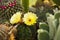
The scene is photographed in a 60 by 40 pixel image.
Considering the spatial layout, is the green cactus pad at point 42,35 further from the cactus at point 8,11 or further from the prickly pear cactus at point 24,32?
the cactus at point 8,11

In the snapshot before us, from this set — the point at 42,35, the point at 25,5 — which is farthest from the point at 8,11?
the point at 42,35

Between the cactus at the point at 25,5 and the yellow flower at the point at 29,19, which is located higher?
the cactus at the point at 25,5

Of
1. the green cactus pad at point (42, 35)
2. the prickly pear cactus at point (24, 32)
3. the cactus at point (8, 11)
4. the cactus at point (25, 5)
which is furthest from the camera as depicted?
the cactus at point (8, 11)

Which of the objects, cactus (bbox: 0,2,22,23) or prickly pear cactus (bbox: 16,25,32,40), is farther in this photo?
cactus (bbox: 0,2,22,23)

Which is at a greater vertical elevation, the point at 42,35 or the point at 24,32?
the point at 42,35

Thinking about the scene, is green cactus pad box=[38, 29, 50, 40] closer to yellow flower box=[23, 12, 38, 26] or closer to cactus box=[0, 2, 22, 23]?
yellow flower box=[23, 12, 38, 26]

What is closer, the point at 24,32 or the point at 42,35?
the point at 42,35

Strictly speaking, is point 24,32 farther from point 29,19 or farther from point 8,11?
point 8,11

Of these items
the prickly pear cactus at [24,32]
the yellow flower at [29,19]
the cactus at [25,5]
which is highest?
the cactus at [25,5]

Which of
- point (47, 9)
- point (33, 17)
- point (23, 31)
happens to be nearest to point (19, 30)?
point (23, 31)

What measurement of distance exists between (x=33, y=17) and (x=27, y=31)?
0.42 ft

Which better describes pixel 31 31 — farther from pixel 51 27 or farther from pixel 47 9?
pixel 51 27

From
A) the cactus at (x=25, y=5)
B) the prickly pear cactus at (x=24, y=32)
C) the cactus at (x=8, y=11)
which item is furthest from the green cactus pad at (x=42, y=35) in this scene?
the cactus at (x=8, y=11)

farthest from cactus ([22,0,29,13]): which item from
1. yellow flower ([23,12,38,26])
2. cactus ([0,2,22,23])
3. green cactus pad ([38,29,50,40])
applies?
green cactus pad ([38,29,50,40])
